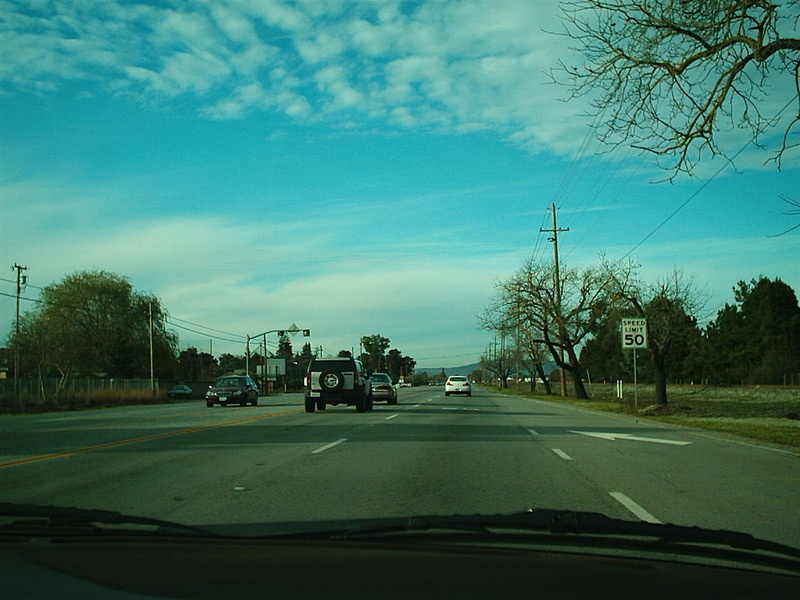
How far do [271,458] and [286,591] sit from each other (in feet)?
32.0

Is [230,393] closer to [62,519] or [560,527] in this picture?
[62,519]

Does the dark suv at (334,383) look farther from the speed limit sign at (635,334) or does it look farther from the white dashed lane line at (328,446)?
the white dashed lane line at (328,446)

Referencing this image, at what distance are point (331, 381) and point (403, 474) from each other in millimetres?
17642

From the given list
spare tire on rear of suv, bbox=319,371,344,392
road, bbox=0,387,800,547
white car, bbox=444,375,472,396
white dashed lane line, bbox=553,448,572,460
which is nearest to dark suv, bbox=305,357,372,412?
spare tire on rear of suv, bbox=319,371,344,392

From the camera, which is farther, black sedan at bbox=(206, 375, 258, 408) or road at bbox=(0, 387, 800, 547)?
black sedan at bbox=(206, 375, 258, 408)

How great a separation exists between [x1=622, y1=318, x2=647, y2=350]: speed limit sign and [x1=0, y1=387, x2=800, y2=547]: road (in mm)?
8826

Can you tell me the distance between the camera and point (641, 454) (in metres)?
13.7

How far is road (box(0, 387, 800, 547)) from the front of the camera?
8.22m

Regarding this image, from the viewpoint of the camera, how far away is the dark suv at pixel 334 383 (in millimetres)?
28484

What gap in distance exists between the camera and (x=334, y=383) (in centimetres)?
2838

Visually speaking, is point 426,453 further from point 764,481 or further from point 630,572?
point 630,572

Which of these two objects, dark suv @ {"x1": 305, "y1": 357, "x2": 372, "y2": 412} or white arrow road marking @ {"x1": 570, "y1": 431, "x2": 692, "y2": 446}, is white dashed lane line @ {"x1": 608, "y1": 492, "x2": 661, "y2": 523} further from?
dark suv @ {"x1": 305, "y1": 357, "x2": 372, "y2": 412}

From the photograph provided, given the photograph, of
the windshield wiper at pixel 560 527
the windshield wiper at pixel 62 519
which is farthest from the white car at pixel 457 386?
the windshield wiper at pixel 62 519

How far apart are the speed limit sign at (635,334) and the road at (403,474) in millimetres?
8826
